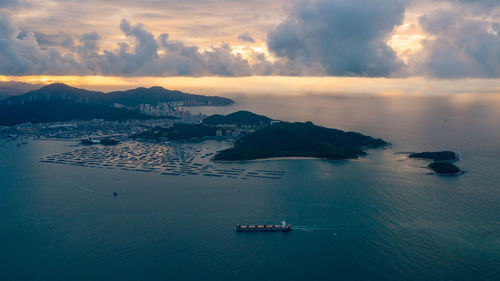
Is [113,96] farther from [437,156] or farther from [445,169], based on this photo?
[445,169]

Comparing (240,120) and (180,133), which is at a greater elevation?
(240,120)

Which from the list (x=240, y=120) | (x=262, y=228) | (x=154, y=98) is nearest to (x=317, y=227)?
(x=262, y=228)

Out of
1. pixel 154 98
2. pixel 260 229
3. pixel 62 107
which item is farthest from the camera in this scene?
pixel 154 98

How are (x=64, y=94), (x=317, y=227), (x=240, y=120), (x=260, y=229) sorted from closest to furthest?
(x=260, y=229)
(x=317, y=227)
(x=240, y=120)
(x=64, y=94)

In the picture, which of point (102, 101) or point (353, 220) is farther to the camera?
point (102, 101)

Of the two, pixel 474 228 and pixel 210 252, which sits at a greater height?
pixel 474 228

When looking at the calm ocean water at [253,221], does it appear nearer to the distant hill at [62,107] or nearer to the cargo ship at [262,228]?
the cargo ship at [262,228]

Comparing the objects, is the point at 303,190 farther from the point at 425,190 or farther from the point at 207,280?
the point at 207,280

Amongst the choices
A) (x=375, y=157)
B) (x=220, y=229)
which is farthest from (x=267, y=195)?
(x=375, y=157)
